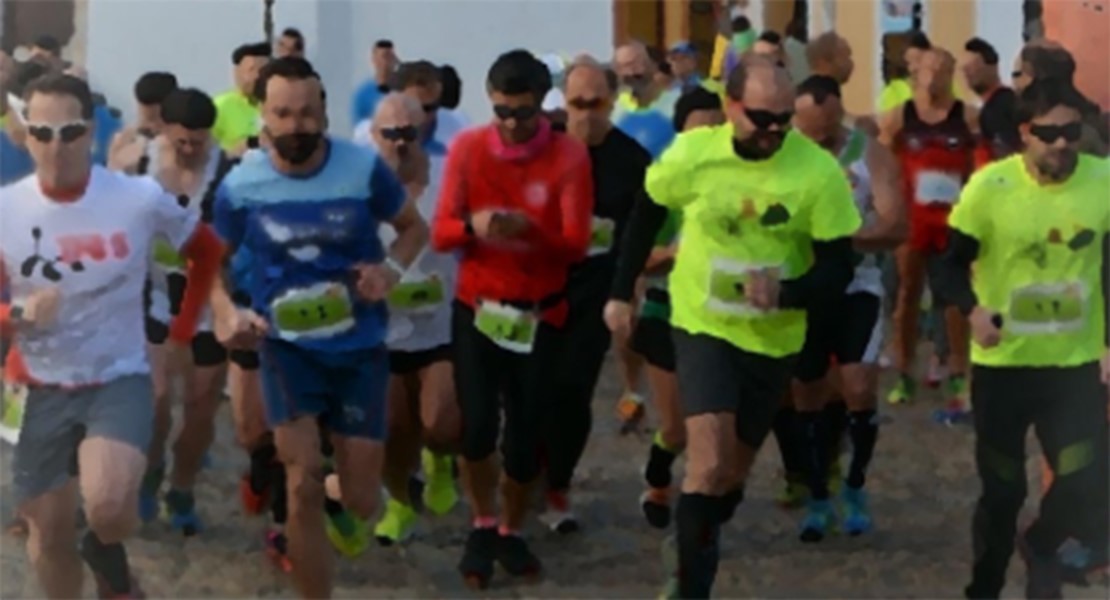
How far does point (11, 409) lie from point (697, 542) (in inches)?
139

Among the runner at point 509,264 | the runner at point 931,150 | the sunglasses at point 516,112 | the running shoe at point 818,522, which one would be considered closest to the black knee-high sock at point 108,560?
the runner at point 509,264

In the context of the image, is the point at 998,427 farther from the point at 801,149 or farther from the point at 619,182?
the point at 619,182

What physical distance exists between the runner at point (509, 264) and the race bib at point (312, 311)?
727mm

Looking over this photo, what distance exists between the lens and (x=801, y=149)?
6.00m

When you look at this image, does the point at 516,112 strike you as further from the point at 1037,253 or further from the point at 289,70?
the point at 1037,253

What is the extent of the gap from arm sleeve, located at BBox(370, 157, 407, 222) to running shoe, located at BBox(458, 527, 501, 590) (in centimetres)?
134

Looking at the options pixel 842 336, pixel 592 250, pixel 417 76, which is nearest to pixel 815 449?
pixel 842 336

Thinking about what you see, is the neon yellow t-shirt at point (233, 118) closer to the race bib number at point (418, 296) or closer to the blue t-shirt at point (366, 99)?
the blue t-shirt at point (366, 99)

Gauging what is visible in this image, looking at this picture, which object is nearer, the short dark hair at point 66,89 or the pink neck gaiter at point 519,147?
the short dark hair at point 66,89

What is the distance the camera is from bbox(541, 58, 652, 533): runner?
7258 mm

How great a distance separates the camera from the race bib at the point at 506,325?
6816 millimetres

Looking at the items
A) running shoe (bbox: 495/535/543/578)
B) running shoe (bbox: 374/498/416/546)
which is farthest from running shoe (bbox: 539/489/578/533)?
running shoe (bbox: 495/535/543/578)

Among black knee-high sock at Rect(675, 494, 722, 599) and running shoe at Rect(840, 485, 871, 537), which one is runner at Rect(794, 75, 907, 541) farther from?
black knee-high sock at Rect(675, 494, 722, 599)

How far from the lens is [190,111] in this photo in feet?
24.2
